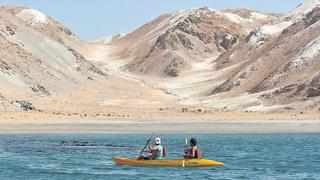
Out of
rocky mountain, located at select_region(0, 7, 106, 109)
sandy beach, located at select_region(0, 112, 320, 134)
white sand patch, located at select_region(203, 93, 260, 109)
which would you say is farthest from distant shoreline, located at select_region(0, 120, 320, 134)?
white sand patch, located at select_region(203, 93, 260, 109)

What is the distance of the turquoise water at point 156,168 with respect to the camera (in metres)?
42.2

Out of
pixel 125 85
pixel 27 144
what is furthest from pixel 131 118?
pixel 125 85

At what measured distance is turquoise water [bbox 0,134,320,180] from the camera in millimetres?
42194

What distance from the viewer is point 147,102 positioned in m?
115

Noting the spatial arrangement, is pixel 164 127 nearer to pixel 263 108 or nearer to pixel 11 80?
pixel 263 108

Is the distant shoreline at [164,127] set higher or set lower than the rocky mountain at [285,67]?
lower

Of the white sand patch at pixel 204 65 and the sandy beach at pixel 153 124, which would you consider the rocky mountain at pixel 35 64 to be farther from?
the white sand patch at pixel 204 65

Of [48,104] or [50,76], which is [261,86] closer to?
[50,76]

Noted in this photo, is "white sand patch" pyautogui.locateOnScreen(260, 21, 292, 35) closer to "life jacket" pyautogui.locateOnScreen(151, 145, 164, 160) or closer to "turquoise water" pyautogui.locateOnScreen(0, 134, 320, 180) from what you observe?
"turquoise water" pyautogui.locateOnScreen(0, 134, 320, 180)

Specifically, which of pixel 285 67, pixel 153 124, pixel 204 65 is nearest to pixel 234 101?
pixel 285 67

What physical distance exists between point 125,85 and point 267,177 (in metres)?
96.4

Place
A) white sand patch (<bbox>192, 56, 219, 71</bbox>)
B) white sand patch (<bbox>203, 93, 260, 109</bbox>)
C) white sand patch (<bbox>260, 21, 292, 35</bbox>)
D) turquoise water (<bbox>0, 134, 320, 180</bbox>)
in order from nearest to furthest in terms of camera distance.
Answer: turquoise water (<bbox>0, 134, 320, 180</bbox>) < white sand patch (<bbox>203, 93, 260, 109</bbox>) < white sand patch (<bbox>260, 21, 292, 35</bbox>) < white sand patch (<bbox>192, 56, 219, 71</bbox>)

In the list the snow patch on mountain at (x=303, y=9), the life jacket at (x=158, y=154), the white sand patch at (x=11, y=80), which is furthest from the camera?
the snow patch on mountain at (x=303, y=9)

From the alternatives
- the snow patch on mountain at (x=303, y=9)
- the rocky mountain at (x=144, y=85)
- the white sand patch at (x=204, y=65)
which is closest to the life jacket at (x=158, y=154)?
the rocky mountain at (x=144, y=85)
